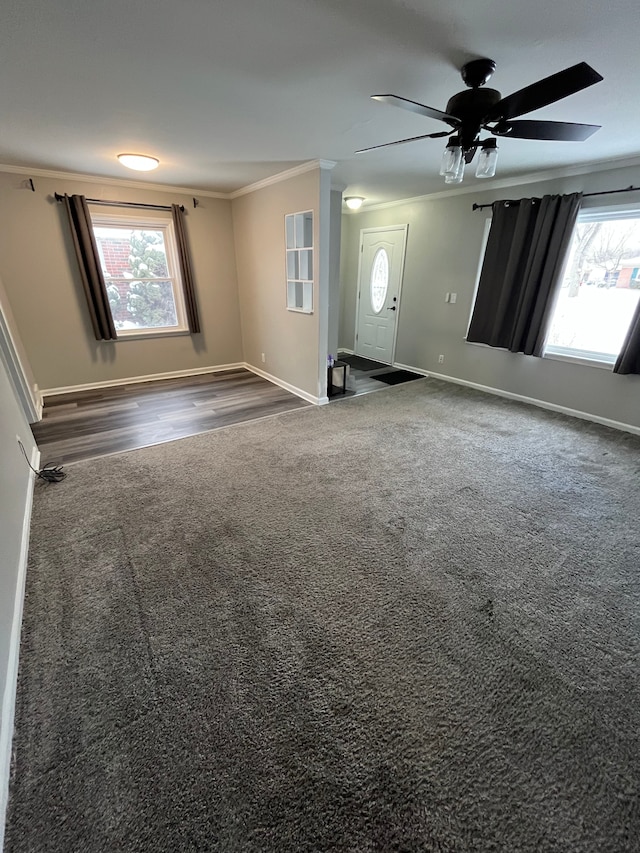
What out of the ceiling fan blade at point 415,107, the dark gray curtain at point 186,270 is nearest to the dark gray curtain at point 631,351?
the ceiling fan blade at point 415,107

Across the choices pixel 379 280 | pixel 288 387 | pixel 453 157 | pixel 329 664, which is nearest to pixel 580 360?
pixel 453 157

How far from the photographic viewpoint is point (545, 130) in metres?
1.84

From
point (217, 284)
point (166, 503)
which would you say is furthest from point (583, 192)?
point (166, 503)

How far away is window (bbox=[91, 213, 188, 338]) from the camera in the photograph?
4.47 meters

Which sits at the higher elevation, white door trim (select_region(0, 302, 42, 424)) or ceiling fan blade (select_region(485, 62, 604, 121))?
ceiling fan blade (select_region(485, 62, 604, 121))

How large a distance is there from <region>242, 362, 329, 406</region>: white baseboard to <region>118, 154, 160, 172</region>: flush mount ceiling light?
8.74 feet

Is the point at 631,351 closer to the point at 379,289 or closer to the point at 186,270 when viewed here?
the point at 379,289

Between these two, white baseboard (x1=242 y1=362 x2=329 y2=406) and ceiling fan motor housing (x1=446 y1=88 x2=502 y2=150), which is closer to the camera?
ceiling fan motor housing (x1=446 y1=88 x2=502 y2=150)

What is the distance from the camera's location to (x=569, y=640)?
161 centimetres

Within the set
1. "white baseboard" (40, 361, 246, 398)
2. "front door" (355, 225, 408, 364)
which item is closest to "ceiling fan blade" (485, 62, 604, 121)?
"front door" (355, 225, 408, 364)

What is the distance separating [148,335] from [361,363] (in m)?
3.38

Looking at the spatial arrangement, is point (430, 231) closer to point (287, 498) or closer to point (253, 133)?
point (253, 133)

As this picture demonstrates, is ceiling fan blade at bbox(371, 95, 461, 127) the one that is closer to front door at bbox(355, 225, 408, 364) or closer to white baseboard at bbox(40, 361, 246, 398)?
front door at bbox(355, 225, 408, 364)

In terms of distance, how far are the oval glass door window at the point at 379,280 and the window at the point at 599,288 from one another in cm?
265
